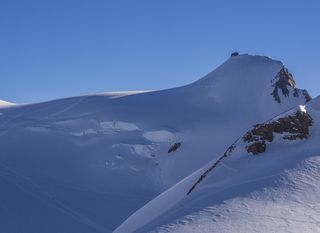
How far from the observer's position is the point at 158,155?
102ft

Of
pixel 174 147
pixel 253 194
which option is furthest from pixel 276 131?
pixel 174 147

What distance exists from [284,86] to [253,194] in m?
29.5

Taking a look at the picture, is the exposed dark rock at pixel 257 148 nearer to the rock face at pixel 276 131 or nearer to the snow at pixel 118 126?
the rock face at pixel 276 131

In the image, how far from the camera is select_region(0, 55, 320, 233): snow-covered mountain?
425 inches

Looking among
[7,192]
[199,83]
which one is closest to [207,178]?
[7,192]

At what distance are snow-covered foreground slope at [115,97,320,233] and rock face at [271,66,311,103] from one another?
24.7 metres

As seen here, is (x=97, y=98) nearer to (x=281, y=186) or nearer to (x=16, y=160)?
(x=16, y=160)

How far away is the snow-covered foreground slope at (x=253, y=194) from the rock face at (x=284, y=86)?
24.7 m

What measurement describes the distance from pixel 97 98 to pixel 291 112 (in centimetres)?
2916

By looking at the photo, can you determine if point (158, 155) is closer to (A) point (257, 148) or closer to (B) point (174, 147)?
(B) point (174, 147)

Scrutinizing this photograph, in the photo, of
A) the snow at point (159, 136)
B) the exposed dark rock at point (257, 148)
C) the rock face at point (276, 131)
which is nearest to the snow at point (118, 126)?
the snow at point (159, 136)

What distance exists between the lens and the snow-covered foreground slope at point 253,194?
888cm

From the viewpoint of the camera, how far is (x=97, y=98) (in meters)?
41.1

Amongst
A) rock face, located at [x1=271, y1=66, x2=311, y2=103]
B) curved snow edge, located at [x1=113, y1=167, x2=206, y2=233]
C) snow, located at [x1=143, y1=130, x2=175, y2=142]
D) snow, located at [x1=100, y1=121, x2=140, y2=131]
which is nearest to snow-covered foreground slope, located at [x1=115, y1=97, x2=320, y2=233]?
curved snow edge, located at [x1=113, y1=167, x2=206, y2=233]
